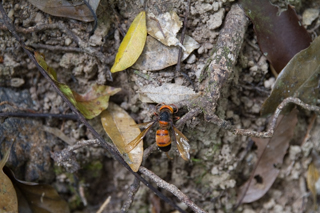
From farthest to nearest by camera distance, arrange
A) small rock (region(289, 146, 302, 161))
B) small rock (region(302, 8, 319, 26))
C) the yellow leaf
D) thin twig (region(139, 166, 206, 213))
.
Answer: small rock (region(289, 146, 302, 161))
small rock (region(302, 8, 319, 26))
the yellow leaf
thin twig (region(139, 166, 206, 213))

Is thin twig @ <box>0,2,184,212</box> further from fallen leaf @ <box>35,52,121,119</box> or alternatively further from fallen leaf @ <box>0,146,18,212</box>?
fallen leaf @ <box>0,146,18,212</box>

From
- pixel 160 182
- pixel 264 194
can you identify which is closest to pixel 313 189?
pixel 264 194

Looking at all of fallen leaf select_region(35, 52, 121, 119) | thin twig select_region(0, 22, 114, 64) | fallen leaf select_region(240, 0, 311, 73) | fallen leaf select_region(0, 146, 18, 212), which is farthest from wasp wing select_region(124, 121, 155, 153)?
fallen leaf select_region(240, 0, 311, 73)

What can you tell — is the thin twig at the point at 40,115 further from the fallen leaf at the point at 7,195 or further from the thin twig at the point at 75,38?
the thin twig at the point at 75,38

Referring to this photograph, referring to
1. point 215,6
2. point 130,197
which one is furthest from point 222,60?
point 130,197

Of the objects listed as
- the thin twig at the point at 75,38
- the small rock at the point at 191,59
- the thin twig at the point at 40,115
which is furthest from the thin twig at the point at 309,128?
the thin twig at the point at 40,115

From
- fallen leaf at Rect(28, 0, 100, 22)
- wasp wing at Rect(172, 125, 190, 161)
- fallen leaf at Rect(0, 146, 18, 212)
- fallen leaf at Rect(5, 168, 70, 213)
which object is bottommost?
fallen leaf at Rect(5, 168, 70, 213)

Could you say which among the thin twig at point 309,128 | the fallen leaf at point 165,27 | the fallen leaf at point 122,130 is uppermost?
the fallen leaf at point 165,27
